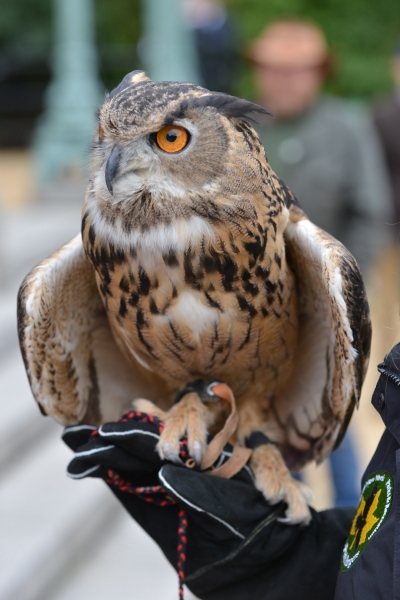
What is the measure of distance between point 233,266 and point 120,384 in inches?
32.6

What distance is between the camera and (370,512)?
1747mm

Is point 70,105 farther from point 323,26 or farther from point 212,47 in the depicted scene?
point 323,26

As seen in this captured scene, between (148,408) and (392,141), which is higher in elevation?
(148,408)

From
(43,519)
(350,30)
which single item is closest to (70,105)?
(43,519)

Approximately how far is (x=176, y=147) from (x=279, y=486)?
3.53 feet

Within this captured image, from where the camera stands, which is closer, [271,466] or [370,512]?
[370,512]

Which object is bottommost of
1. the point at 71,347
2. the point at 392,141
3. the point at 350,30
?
the point at 350,30

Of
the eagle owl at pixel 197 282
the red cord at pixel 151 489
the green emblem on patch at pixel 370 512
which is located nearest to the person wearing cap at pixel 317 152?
the eagle owl at pixel 197 282

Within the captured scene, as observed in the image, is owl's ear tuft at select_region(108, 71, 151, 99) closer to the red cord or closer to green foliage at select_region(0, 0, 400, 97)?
the red cord

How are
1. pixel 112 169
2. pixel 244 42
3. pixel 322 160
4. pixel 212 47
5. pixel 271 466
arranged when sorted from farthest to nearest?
1. pixel 244 42
2. pixel 212 47
3. pixel 322 160
4. pixel 271 466
5. pixel 112 169

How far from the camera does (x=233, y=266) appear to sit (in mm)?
2195

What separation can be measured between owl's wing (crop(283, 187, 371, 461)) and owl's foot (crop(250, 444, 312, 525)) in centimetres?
20

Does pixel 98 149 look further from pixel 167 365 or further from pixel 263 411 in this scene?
pixel 263 411

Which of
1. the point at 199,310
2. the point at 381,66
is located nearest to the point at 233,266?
the point at 199,310
